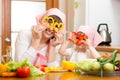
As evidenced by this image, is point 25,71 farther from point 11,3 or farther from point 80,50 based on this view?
point 11,3

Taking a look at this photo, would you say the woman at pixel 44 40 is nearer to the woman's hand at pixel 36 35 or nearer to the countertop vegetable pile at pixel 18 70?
the woman's hand at pixel 36 35

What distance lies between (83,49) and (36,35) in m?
0.44

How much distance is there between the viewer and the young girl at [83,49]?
7.59ft

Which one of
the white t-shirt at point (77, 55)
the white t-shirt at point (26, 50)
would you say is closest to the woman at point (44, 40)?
the white t-shirt at point (26, 50)

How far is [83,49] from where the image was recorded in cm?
244

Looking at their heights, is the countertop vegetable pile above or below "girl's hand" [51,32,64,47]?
below

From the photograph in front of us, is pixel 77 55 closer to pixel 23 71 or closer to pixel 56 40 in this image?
pixel 56 40

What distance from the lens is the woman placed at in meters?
2.21

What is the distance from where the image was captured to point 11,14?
398cm

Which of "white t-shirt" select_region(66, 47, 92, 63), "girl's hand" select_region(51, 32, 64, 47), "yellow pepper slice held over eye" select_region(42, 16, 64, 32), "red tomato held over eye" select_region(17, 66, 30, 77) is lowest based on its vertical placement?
"red tomato held over eye" select_region(17, 66, 30, 77)

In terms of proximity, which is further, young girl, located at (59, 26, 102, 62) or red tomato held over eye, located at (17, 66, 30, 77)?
young girl, located at (59, 26, 102, 62)

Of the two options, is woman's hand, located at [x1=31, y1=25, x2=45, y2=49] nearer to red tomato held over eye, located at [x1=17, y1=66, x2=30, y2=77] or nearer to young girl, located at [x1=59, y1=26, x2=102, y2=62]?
young girl, located at [x1=59, y1=26, x2=102, y2=62]

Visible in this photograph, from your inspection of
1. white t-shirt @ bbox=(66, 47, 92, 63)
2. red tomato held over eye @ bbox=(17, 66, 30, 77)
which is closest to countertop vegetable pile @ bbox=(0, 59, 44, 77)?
red tomato held over eye @ bbox=(17, 66, 30, 77)

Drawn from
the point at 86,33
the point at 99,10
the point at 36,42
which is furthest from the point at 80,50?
the point at 99,10
